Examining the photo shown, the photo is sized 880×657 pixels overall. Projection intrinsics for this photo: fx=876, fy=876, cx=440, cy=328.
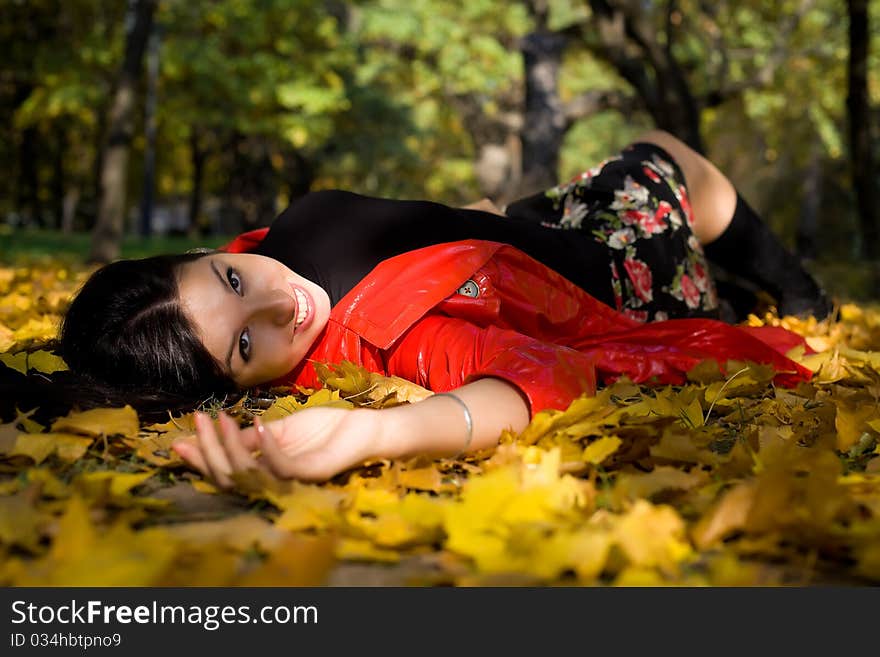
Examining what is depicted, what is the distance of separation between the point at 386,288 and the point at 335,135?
20.4m

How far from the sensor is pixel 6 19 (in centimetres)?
1939

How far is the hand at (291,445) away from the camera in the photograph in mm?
1473

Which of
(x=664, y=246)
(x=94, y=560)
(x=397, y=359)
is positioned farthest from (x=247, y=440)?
(x=664, y=246)

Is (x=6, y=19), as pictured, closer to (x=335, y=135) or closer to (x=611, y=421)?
(x=335, y=135)

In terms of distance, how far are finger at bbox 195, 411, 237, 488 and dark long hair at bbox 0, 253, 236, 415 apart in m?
0.64

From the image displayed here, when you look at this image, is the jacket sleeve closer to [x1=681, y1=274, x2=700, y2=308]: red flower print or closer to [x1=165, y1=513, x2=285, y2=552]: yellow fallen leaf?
[x1=165, y1=513, x2=285, y2=552]: yellow fallen leaf

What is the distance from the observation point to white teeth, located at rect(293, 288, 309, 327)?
2340mm

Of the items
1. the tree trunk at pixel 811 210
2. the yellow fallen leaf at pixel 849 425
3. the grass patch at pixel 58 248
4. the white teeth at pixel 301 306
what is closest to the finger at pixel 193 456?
the white teeth at pixel 301 306

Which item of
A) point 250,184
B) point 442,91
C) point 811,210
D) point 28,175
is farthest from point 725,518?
point 28,175

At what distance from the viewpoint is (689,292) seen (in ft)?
10.9

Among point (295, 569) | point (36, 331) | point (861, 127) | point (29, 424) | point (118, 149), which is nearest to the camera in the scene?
point (295, 569)

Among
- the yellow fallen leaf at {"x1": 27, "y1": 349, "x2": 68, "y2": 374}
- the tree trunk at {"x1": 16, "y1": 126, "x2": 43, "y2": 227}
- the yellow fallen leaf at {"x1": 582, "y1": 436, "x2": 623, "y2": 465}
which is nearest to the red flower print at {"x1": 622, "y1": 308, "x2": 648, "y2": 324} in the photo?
the yellow fallen leaf at {"x1": 582, "y1": 436, "x2": 623, "y2": 465}

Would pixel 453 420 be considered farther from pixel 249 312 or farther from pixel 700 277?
pixel 700 277

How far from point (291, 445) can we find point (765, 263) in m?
2.72
